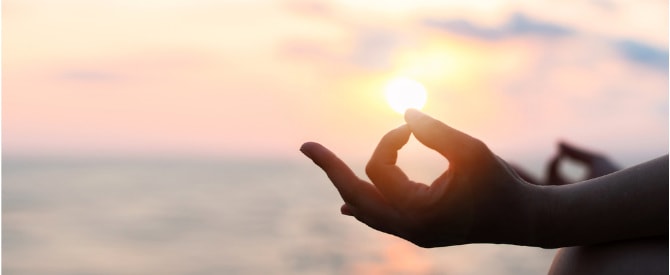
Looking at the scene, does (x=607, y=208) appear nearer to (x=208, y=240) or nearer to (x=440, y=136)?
(x=440, y=136)

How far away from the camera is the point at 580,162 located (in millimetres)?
2105

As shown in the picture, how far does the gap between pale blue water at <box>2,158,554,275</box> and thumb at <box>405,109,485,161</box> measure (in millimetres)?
2601

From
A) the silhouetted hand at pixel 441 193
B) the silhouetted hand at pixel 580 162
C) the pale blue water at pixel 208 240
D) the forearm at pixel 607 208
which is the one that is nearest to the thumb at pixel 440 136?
the silhouetted hand at pixel 441 193

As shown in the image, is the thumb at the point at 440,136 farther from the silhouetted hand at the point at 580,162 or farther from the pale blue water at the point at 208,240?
the pale blue water at the point at 208,240

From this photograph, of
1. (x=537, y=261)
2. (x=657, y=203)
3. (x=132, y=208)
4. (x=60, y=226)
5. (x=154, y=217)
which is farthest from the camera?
(x=132, y=208)

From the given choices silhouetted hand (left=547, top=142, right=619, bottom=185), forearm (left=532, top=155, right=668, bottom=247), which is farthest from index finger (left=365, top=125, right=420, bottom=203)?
silhouetted hand (left=547, top=142, right=619, bottom=185)

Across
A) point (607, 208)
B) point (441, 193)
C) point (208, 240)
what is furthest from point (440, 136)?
point (208, 240)

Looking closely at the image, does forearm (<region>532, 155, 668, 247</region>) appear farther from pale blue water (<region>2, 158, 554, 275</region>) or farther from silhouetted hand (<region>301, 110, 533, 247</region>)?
pale blue water (<region>2, 158, 554, 275</region>)

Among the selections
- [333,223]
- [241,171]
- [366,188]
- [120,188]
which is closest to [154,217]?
[333,223]

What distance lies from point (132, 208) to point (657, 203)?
516 cm

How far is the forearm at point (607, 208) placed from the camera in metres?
1.13

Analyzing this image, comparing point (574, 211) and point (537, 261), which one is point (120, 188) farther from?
point (574, 211)

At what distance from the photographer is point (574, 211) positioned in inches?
45.7

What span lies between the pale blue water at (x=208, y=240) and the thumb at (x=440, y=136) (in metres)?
2.60
